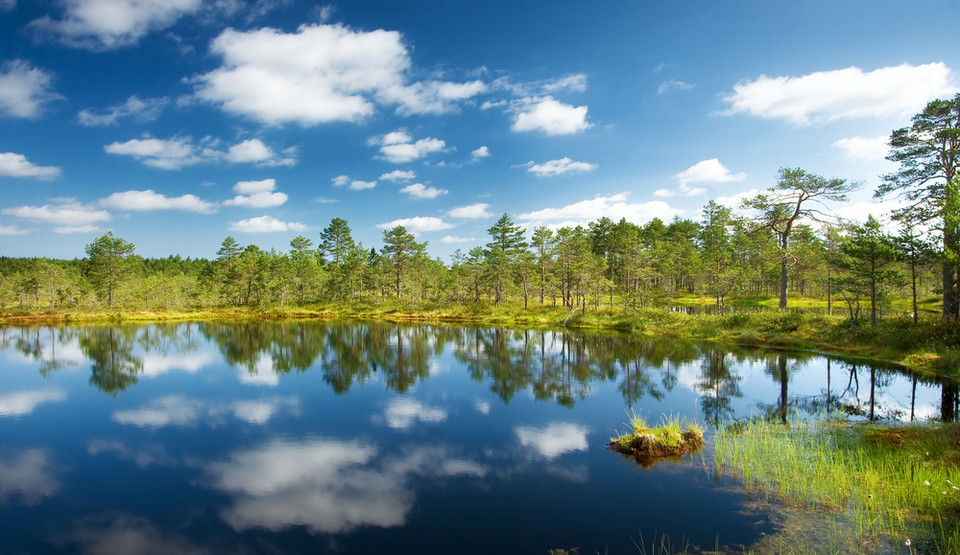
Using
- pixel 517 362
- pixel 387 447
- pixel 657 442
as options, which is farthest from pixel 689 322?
pixel 387 447

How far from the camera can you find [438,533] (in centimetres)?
838

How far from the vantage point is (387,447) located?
43.3ft

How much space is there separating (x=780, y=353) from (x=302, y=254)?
7985 cm

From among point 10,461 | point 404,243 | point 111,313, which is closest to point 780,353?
point 10,461

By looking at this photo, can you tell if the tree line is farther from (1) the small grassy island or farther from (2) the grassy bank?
(1) the small grassy island

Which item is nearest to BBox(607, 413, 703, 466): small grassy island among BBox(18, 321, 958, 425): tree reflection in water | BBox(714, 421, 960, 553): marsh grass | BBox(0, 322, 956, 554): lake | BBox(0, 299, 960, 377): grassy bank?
BBox(0, 322, 956, 554): lake

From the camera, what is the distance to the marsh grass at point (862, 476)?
7297mm

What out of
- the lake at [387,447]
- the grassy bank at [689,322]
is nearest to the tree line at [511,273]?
the grassy bank at [689,322]

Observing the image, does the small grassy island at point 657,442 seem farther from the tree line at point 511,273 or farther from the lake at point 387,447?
the tree line at point 511,273

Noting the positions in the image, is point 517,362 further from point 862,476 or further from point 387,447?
point 862,476

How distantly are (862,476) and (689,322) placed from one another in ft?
101

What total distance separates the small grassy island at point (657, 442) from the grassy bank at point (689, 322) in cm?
1502

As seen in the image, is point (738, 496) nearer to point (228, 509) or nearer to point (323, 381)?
point (228, 509)

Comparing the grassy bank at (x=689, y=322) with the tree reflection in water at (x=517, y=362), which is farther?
the grassy bank at (x=689, y=322)
